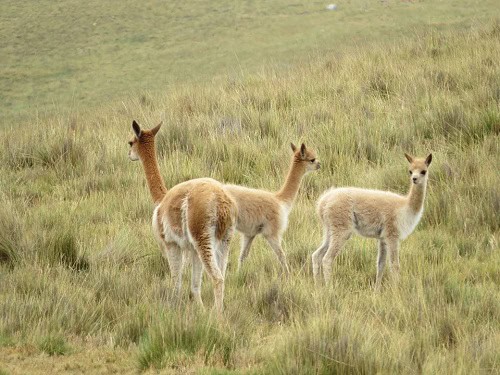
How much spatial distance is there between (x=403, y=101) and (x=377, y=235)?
560 centimetres

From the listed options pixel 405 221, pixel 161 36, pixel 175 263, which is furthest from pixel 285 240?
pixel 161 36

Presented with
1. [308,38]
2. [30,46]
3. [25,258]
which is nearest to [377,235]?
[25,258]

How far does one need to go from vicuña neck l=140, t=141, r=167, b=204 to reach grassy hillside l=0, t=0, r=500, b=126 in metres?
15.0

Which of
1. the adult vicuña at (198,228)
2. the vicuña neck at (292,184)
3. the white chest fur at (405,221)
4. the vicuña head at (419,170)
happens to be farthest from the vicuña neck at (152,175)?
the vicuña head at (419,170)

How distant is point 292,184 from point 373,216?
981mm

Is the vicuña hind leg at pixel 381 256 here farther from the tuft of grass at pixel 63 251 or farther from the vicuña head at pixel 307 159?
the tuft of grass at pixel 63 251

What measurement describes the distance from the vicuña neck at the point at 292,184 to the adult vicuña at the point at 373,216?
1.72 ft

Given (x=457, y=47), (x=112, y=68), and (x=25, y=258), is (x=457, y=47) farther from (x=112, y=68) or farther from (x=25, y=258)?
(x=112, y=68)

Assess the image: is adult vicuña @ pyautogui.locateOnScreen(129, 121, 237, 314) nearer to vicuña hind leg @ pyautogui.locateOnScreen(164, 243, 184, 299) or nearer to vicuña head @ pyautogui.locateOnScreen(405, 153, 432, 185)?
vicuña hind leg @ pyautogui.locateOnScreen(164, 243, 184, 299)

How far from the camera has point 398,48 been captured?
16.4m

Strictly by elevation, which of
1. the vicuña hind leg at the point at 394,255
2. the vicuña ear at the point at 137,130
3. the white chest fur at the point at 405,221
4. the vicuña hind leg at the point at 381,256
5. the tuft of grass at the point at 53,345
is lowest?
the vicuña hind leg at the point at 381,256

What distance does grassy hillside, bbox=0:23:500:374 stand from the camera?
17.4 ft

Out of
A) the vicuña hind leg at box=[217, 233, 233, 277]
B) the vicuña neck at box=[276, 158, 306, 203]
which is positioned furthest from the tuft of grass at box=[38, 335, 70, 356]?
the vicuña neck at box=[276, 158, 306, 203]

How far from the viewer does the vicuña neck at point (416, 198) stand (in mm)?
7183
